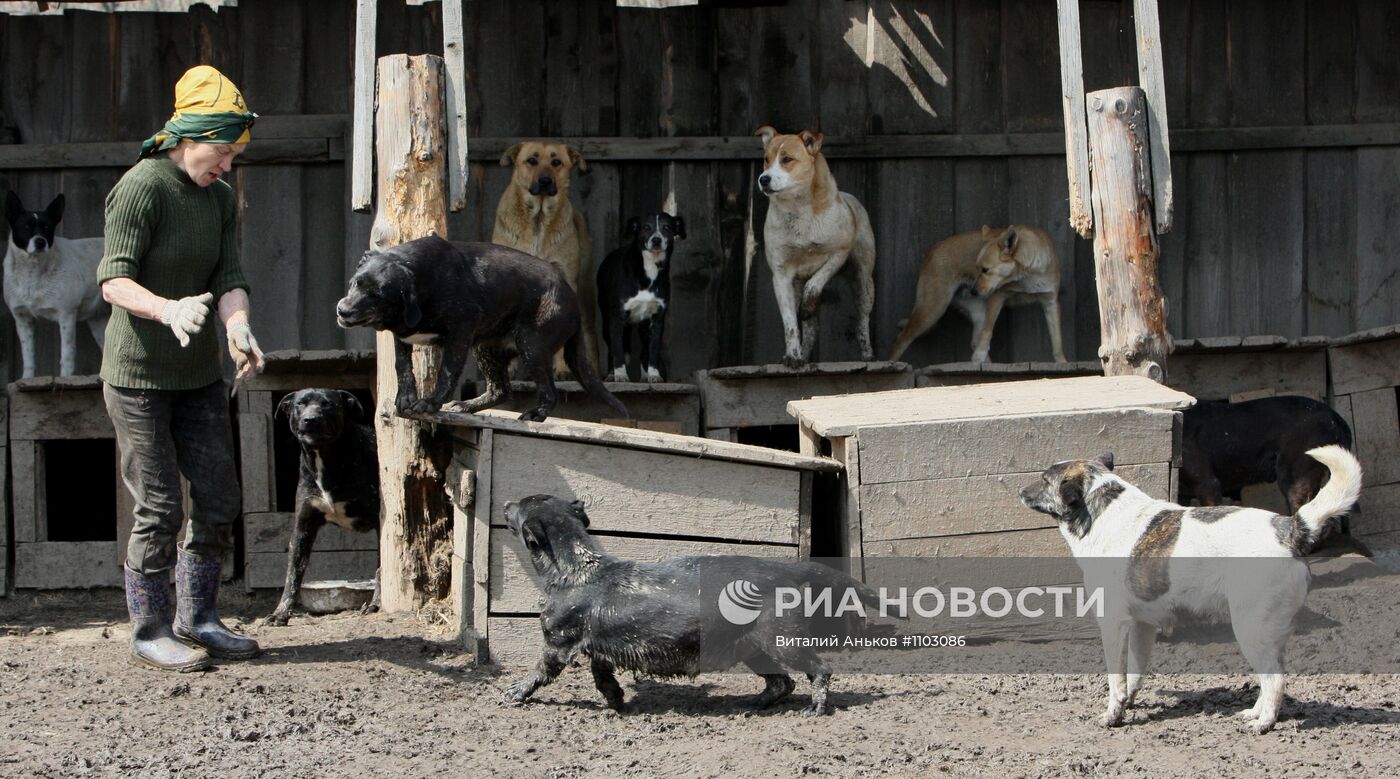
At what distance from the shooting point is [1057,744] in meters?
4.52

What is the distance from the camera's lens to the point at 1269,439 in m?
7.29

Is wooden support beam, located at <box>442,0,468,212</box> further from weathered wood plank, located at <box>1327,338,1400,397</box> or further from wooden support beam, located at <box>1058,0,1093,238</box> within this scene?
weathered wood plank, located at <box>1327,338,1400,397</box>

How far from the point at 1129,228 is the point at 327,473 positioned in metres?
3.73

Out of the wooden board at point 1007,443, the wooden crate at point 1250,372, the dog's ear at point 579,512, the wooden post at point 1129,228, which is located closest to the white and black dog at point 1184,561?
the wooden board at point 1007,443

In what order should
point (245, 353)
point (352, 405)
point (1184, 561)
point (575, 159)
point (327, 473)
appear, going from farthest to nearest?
point (575, 159), point (352, 405), point (327, 473), point (245, 353), point (1184, 561)

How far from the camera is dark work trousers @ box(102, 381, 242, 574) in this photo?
531 cm

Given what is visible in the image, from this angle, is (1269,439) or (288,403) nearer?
(288,403)

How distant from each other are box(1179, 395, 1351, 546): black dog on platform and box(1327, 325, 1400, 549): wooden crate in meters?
0.61

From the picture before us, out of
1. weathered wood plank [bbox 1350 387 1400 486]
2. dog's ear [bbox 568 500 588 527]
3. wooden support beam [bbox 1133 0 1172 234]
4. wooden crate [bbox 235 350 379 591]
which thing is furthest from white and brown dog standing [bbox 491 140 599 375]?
weathered wood plank [bbox 1350 387 1400 486]

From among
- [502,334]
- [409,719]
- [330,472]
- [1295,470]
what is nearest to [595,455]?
[502,334]

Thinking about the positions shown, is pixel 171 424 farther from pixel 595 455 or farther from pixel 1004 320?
pixel 1004 320

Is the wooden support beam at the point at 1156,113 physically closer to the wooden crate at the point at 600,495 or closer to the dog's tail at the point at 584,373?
the wooden crate at the point at 600,495

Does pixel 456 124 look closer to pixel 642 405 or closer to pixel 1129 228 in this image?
pixel 642 405

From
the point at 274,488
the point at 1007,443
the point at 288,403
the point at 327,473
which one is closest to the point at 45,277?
the point at 274,488
